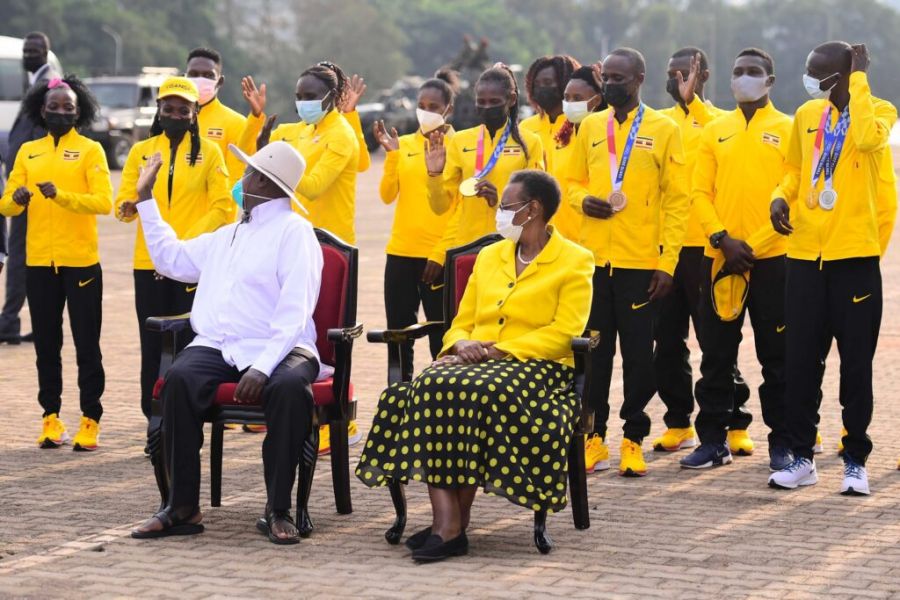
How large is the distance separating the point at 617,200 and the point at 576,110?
0.82m

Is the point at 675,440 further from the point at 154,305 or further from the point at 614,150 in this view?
the point at 154,305

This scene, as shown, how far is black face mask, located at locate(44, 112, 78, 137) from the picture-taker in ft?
30.2

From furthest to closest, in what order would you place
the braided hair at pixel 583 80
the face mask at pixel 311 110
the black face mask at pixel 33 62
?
the black face mask at pixel 33 62, the face mask at pixel 311 110, the braided hair at pixel 583 80

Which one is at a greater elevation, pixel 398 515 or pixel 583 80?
pixel 583 80

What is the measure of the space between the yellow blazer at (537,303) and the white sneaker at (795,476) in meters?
1.44

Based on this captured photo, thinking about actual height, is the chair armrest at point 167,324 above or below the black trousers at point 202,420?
above

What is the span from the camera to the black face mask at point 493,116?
29.0 ft

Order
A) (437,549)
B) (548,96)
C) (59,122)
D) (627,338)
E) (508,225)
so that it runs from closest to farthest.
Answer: (437,549), (508,225), (627,338), (59,122), (548,96)

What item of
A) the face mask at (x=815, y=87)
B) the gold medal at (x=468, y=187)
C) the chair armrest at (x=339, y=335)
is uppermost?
the face mask at (x=815, y=87)

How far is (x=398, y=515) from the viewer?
702 cm

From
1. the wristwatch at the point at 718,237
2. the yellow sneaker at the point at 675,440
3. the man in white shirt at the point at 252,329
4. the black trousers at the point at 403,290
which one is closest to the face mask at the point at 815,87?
the wristwatch at the point at 718,237

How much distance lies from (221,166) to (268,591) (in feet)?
11.4

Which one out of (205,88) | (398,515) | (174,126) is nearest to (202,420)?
(398,515)

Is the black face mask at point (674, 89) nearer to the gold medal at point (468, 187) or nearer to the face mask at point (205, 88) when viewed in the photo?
the gold medal at point (468, 187)
